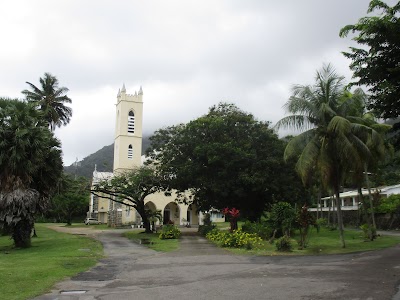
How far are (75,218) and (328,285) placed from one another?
211ft

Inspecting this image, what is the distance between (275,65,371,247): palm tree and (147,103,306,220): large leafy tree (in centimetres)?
697

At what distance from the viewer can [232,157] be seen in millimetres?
28172

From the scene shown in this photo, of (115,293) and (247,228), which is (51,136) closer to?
(247,228)

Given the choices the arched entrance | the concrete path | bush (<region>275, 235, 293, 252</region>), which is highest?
the arched entrance

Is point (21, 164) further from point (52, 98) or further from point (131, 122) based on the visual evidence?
point (131, 122)

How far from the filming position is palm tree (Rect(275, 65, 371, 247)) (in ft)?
63.5

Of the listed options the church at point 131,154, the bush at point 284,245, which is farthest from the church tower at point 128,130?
the bush at point 284,245

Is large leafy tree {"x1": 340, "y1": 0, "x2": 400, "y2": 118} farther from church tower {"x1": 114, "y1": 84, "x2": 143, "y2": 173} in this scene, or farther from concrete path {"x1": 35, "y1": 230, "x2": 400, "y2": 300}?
church tower {"x1": 114, "y1": 84, "x2": 143, "y2": 173}

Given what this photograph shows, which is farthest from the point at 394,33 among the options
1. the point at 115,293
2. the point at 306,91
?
the point at 306,91

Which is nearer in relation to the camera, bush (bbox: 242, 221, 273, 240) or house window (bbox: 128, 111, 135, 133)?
bush (bbox: 242, 221, 273, 240)

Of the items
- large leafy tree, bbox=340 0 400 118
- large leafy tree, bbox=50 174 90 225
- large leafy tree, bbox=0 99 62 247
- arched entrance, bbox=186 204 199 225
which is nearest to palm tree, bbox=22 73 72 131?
large leafy tree, bbox=50 174 90 225

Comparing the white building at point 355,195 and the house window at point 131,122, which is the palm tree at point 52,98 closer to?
the house window at point 131,122

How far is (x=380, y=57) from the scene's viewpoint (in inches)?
400

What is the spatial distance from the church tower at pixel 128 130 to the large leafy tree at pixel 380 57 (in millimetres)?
41333
